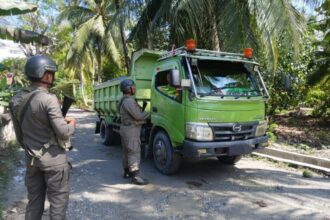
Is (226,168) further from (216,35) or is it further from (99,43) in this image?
(99,43)

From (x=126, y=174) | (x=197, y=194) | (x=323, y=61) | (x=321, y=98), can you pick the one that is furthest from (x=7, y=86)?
(x=321, y=98)

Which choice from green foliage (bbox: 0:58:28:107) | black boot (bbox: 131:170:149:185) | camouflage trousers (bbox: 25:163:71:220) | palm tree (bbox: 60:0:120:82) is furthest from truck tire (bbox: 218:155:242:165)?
palm tree (bbox: 60:0:120:82)

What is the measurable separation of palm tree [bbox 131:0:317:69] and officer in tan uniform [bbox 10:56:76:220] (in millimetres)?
5981

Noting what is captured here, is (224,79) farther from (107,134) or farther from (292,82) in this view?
(292,82)

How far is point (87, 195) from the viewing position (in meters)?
5.93

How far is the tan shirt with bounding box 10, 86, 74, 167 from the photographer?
344cm

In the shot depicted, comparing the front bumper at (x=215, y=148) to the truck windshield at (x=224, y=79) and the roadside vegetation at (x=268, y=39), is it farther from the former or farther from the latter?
the roadside vegetation at (x=268, y=39)

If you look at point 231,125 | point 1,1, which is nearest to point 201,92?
point 231,125

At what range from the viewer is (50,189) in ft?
11.9

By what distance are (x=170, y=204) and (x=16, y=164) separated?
420 centimetres

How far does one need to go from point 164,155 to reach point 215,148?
1.22 metres

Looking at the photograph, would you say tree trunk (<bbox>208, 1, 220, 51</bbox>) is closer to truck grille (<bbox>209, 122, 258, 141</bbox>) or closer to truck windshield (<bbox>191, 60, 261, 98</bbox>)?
truck windshield (<bbox>191, 60, 261, 98</bbox>)

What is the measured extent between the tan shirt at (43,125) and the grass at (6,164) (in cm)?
181

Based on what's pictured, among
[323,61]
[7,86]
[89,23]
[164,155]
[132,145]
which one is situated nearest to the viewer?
[132,145]
